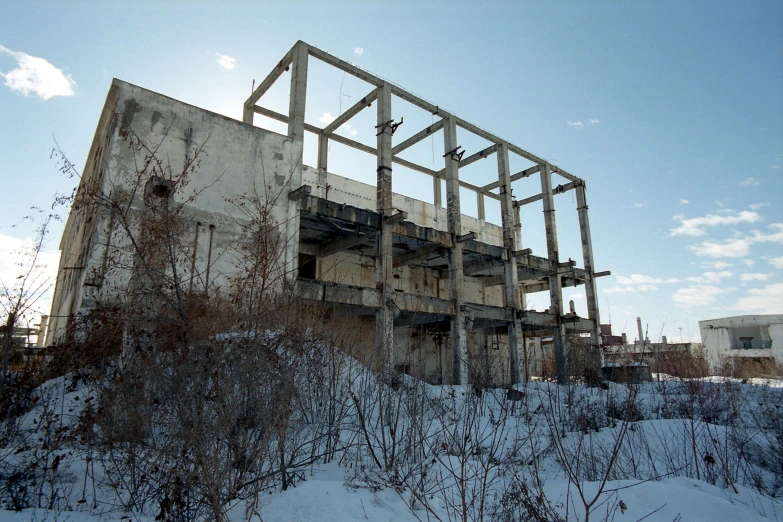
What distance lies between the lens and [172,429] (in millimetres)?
4246

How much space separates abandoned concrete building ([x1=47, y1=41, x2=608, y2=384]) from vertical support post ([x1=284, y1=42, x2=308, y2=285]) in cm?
5

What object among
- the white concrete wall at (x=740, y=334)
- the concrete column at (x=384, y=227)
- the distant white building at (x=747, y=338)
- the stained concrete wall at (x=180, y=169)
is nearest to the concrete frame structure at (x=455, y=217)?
the concrete column at (x=384, y=227)

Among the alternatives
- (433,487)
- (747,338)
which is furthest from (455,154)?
(747,338)

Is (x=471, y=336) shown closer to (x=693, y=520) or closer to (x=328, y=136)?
(x=328, y=136)

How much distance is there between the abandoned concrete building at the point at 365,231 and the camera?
13289 mm

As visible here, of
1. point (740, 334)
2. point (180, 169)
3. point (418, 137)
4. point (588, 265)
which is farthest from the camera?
point (740, 334)

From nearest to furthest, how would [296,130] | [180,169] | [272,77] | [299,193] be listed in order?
[180,169] → [299,193] → [296,130] → [272,77]

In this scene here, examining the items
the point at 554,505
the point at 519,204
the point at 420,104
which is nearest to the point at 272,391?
the point at 554,505

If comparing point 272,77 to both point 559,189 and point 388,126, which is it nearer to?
point 388,126

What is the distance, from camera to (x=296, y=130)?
16.1 meters

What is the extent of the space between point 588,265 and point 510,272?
6.55 metres

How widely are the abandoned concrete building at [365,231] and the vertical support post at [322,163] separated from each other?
0.21 feet

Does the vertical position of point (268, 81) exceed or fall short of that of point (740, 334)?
it exceeds it

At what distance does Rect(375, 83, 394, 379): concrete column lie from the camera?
1644cm
